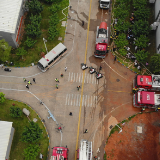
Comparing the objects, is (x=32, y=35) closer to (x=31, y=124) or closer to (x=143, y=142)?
(x=31, y=124)

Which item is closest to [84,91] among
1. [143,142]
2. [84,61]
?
[84,61]

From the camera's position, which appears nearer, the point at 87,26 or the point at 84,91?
the point at 84,91

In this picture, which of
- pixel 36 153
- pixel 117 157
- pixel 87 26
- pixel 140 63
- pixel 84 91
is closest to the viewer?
pixel 36 153

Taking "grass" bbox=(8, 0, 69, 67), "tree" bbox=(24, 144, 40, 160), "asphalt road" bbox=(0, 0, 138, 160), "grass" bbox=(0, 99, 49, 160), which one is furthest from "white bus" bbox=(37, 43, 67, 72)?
"tree" bbox=(24, 144, 40, 160)

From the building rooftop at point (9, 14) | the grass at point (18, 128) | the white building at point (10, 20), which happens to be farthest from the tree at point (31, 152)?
the building rooftop at point (9, 14)

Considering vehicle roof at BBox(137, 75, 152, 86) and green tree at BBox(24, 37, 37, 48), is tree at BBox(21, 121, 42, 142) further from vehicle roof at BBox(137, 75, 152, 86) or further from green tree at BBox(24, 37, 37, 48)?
vehicle roof at BBox(137, 75, 152, 86)

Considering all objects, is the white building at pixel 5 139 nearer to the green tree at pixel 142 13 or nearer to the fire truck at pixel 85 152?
the fire truck at pixel 85 152

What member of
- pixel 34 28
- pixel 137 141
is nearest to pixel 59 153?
pixel 137 141
